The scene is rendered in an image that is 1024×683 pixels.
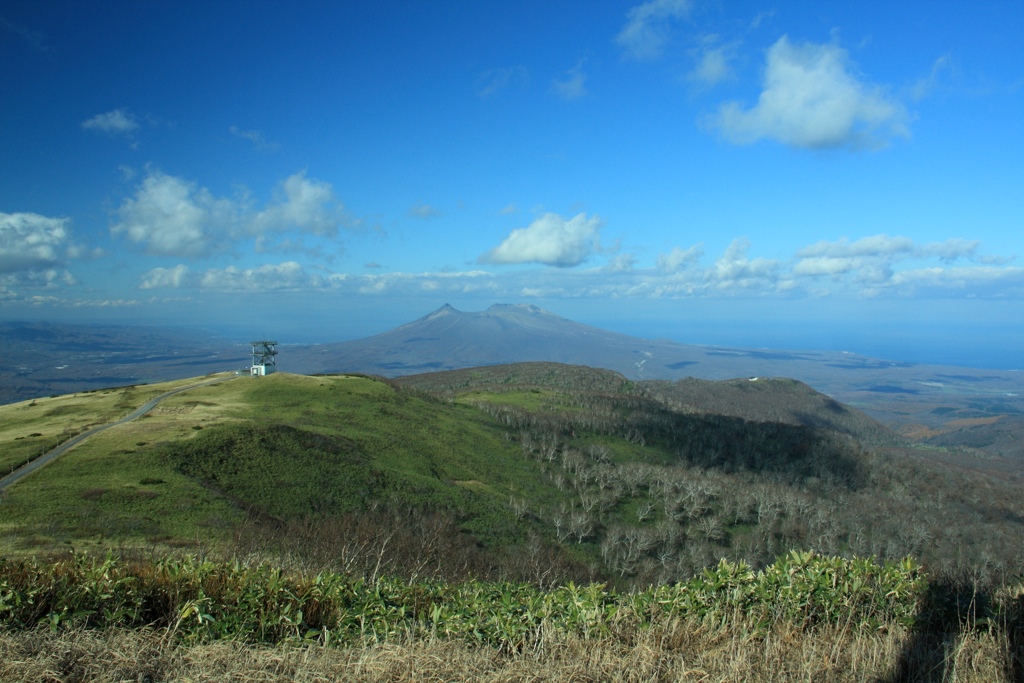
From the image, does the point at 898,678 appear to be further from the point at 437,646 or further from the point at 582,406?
the point at 582,406

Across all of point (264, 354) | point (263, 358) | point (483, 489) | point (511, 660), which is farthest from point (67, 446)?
point (511, 660)

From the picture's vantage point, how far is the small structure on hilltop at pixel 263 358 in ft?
210

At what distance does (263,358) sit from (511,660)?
67.2 m

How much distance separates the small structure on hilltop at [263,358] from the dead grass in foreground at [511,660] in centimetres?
6338

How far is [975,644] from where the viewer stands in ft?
17.3

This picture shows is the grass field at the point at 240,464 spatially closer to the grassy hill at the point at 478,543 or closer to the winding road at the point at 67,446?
the grassy hill at the point at 478,543

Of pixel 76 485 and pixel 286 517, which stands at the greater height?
pixel 76 485

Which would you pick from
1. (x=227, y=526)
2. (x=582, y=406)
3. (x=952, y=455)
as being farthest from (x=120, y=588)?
(x=952, y=455)

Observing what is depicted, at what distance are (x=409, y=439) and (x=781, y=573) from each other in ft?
161

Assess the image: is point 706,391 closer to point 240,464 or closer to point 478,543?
point 478,543

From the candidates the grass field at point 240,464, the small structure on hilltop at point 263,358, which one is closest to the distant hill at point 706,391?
the small structure on hilltop at point 263,358

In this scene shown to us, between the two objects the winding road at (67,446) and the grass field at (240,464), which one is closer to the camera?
the grass field at (240,464)

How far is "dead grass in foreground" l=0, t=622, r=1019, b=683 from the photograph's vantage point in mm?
4582

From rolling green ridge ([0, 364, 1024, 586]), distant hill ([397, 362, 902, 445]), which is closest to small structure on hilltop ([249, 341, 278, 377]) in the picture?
rolling green ridge ([0, 364, 1024, 586])
